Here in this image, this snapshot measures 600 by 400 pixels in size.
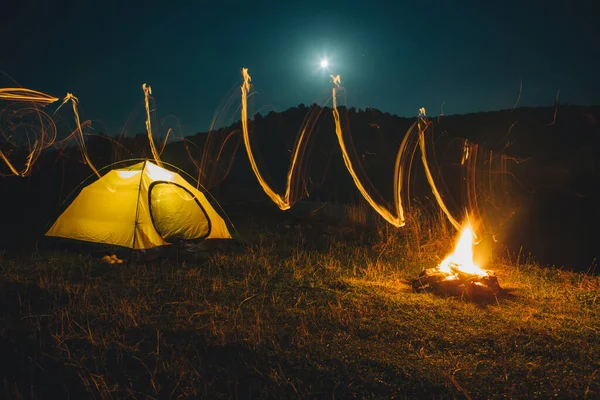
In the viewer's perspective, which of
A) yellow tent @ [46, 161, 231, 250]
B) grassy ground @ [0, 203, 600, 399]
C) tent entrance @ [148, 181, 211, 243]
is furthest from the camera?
tent entrance @ [148, 181, 211, 243]

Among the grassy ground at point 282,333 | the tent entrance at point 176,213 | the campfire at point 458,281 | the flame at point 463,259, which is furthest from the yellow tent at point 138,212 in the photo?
the flame at point 463,259

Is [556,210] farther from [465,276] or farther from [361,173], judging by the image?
[361,173]

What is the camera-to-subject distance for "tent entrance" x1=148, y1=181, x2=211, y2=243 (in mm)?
10430

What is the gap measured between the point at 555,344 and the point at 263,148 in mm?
41033

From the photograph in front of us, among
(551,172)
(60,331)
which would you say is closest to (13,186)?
(60,331)

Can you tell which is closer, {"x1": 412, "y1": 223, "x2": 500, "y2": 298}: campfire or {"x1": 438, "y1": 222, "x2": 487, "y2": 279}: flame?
{"x1": 412, "y1": 223, "x2": 500, "y2": 298}: campfire

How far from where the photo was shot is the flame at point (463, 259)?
7.88m

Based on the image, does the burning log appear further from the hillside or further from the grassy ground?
the hillside

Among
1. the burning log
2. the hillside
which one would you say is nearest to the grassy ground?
the burning log

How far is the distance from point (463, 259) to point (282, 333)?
13.9 ft

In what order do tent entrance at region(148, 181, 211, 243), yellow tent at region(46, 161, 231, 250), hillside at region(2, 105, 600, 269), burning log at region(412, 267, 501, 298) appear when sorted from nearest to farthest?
burning log at region(412, 267, 501, 298)
yellow tent at region(46, 161, 231, 250)
tent entrance at region(148, 181, 211, 243)
hillside at region(2, 105, 600, 269)

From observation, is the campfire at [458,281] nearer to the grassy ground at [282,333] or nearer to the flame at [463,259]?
the flame at [463,259]

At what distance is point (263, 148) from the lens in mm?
45406

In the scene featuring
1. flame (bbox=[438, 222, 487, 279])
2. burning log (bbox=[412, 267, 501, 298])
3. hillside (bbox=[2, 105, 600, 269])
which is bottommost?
burning log (bbox=[412, 267, 501, 298])
